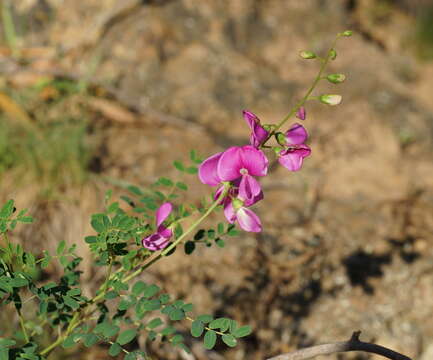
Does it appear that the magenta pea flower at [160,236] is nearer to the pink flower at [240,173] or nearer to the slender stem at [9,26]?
the pink flower at [240,173]

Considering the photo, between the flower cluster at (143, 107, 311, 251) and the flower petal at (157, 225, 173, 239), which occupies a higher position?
the flower cluster at (143, 107, 311, 251)

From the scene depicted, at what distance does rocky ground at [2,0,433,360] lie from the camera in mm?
2150

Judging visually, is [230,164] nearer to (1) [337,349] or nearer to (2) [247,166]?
(2) [247,166]

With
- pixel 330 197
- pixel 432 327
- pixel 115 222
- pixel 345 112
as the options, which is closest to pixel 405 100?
pixel 345 112

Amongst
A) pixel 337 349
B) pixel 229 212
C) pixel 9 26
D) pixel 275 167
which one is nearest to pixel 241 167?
pixel 229 212

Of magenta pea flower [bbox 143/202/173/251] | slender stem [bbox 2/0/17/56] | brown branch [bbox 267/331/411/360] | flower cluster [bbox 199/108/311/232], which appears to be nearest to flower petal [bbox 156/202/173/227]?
magenta pea flower [bbox 143/202/173/251]

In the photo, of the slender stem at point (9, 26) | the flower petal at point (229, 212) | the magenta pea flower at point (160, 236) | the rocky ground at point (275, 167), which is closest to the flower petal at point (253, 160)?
the flower petal at point (229, 212)

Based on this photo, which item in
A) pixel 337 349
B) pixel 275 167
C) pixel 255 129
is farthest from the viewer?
pixel 275 167

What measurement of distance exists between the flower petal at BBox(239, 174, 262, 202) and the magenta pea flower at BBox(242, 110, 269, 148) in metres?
0.06

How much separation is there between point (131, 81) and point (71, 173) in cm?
76

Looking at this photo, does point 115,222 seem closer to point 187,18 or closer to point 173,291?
point 173,291

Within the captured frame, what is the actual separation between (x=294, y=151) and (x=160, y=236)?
0.32 metres

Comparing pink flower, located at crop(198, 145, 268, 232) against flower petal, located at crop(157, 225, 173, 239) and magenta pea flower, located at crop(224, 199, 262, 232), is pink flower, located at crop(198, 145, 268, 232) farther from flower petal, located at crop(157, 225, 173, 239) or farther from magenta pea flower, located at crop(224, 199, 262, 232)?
flower petal, located at crop(157, 225, 173, 239)

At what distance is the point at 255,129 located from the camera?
103cm
